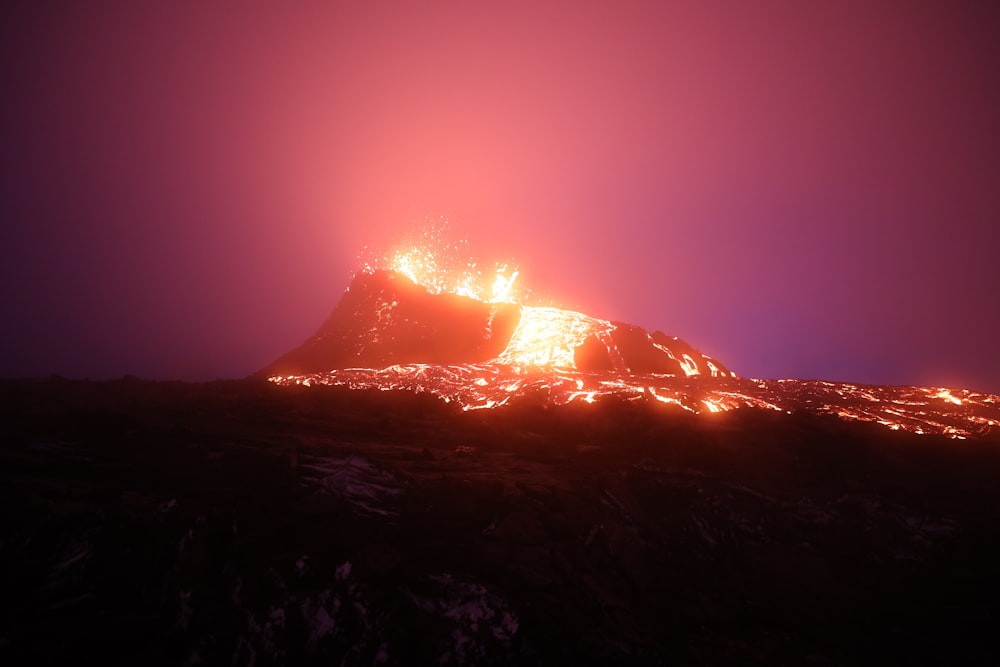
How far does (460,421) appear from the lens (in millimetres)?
34406

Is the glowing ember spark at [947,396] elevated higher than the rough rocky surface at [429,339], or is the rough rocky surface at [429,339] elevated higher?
the rough rocky surface at [429,339]

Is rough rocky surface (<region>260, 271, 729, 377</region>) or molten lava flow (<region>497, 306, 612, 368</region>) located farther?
rough rocky surface (<region>260, 271, 729, 377</region>)

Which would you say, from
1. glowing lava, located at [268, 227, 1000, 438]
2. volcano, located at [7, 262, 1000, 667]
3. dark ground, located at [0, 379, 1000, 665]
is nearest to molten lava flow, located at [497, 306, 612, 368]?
glowing lava, located at [268, 227, 1000, 438]

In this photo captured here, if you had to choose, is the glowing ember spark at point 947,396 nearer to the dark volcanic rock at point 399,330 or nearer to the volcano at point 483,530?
the volcano at point 483,530

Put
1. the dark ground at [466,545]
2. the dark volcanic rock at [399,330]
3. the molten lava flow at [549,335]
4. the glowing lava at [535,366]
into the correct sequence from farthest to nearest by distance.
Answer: the dark volcanic rock at [399,330] → the molten lava flow at [549,335] → the glowing lava at [535,366] → the dark ground at [466,545]

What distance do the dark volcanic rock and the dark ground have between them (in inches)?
1155

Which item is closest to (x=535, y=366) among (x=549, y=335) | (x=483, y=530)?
(x=549, y=335)

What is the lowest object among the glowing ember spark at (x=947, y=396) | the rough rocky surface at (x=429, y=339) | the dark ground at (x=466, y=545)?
the dark ground at (x=466, y=545)

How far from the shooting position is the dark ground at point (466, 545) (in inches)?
611

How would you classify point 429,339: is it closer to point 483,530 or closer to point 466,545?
point 483,530

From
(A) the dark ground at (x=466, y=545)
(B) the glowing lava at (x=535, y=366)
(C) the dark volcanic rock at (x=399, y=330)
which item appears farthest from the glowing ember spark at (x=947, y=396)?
(C) the dark volcanic rock at (x=399, y=330)

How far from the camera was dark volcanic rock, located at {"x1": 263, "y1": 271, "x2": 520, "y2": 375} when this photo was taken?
202 feet

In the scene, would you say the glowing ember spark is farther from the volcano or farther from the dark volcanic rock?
the dark volcanic rock

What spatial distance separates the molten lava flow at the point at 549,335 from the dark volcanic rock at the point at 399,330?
6.79 ft
